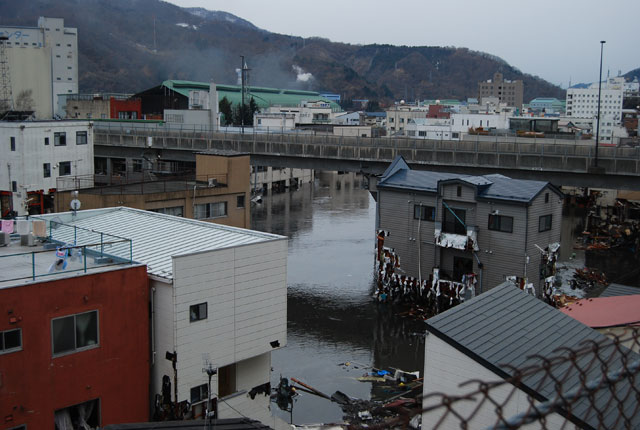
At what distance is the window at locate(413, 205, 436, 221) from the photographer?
19.9m

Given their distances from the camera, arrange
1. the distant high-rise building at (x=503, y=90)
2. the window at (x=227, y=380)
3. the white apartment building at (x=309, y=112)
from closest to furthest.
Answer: the window at (x=227, y=380) < the white apartment building at (x=309, y=112) < the distant high-rise building at (x=503, y=90)

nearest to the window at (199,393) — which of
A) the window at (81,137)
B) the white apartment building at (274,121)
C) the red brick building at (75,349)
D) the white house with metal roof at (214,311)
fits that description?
the white house with metal roof at (214,311)

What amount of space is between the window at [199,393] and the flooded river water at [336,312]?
3.27 m

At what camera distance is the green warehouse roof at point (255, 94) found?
6200cm

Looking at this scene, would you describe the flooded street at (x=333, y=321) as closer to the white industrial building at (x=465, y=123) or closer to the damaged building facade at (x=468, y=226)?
the damaged building facade at (x=468, y=226)

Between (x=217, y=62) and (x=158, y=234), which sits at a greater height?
(x=217, y=62)

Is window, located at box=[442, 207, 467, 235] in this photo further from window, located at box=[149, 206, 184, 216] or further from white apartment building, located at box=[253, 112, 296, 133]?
white apartment building, located at box=[253, 112, 296, 133]

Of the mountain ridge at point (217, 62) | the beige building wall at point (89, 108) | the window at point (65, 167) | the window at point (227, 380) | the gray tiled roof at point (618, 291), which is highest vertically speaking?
the mountain ridge at point (217, 62)

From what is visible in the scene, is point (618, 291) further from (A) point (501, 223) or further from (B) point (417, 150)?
(B) point (417, 150)

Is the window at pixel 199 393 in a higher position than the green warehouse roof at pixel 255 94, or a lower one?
lower

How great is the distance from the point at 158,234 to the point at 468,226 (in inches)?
396

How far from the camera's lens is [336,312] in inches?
763

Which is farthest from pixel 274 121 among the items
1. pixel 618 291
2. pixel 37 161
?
pixel 618 291

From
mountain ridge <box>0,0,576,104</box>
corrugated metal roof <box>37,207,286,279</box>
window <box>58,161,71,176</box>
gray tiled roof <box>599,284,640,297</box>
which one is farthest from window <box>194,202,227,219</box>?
mountain ridge <box>0,0,576,104</box>
